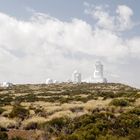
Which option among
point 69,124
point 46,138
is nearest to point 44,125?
point 69,124

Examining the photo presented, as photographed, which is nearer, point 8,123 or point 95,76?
point 8,123

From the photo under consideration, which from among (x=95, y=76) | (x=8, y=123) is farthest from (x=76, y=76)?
(x=8, y=123)

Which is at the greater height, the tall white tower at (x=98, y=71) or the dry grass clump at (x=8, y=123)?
the tall white tower at (x=98, y=71)

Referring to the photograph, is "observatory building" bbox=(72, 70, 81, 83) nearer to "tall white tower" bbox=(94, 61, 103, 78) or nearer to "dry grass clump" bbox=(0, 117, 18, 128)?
"tall white tower" bbox=(94, 61, 103, 78)

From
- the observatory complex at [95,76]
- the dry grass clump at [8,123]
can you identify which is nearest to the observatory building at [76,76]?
the observatory complex at [95,76]

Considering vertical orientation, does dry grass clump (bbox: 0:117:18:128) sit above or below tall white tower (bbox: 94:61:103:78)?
below

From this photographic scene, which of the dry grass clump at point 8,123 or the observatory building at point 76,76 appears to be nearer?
the dry grass clump at point 8,123

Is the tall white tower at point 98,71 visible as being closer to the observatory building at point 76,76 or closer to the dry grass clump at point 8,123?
the observatory building at point 76,76

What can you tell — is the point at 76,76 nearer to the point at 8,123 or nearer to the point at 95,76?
the point at 95,76

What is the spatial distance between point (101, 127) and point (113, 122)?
2.01 metres

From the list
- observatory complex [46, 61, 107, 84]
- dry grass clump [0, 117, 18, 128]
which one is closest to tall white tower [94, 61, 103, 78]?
observatory complex [46, 61, 107, 84]

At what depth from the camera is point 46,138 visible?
67.6 ft

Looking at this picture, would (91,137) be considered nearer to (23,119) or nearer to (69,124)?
(69,124)

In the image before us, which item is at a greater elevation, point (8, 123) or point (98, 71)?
point (98, 71)
